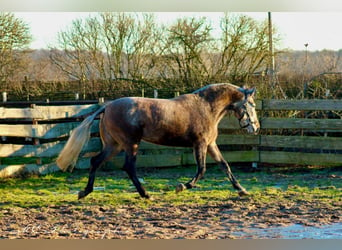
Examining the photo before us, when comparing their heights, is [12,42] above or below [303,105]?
above

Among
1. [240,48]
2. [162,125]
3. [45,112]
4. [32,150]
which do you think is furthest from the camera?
[240,48]

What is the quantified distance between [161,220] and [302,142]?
365cm

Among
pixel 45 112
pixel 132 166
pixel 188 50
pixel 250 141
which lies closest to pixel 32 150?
pixel 45 112

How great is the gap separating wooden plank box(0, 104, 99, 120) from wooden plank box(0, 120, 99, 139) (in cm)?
15

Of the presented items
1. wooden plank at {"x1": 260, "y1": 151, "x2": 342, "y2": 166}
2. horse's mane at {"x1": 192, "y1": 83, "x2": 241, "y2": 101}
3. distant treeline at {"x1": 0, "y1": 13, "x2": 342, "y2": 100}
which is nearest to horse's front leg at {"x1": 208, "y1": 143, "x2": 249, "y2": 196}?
horse's mane at {"x1": 192, "y1": 83, "x2": 241, "y2": 101}

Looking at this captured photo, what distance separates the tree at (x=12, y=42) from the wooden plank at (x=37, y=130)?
51.3 inches

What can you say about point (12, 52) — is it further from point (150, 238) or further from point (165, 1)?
point (150, 238)

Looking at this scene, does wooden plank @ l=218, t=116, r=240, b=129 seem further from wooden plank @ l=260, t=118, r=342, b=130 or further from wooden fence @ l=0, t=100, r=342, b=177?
wooden plank @ l=260, t=118, r=342, b=130

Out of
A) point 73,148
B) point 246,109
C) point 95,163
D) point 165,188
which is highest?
point 246,109

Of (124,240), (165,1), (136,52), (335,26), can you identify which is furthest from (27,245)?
(335,26)

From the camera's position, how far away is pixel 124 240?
14.4 feet

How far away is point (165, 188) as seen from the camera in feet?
21.4

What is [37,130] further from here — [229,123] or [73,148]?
[229,123]

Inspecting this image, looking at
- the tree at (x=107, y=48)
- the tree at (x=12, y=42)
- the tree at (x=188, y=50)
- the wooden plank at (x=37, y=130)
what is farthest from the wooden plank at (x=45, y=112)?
the tree at (x=188, y=50)
